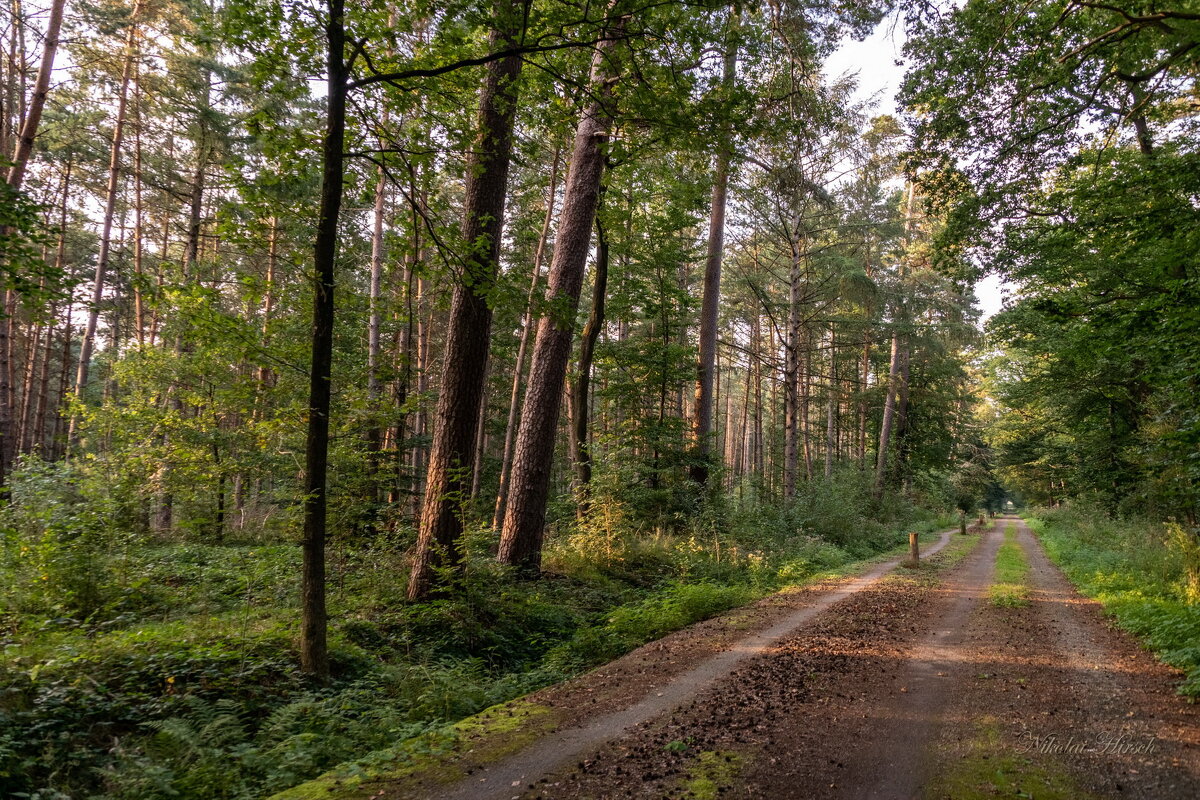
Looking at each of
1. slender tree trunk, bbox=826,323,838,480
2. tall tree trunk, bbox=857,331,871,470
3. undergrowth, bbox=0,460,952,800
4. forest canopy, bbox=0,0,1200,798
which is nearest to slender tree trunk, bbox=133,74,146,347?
forest canopy, bbox=0,0,1200,798

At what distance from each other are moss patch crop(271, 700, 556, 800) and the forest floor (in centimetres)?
1

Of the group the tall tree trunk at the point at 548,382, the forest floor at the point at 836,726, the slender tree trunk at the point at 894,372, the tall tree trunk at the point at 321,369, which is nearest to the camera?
the forest floor at the point at 836,726

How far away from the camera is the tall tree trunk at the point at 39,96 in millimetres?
9495

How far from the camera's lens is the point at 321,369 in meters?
4.56

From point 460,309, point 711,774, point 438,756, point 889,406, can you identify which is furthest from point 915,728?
point 889,406

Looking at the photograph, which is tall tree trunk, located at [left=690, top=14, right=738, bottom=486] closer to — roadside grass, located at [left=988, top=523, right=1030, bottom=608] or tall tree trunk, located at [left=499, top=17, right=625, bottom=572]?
tall tree trunk, located at [left=499, top=17, right=625, bottom=572]

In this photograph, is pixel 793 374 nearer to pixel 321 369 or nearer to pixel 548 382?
pixel 548 382

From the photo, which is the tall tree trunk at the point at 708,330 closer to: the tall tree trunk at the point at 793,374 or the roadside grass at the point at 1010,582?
the tall tree trunk at the point at 793,374

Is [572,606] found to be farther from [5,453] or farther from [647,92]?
[5,453]

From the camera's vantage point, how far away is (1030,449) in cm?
2986

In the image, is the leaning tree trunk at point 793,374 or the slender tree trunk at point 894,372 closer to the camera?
the leaning tree trunk at point 793,374

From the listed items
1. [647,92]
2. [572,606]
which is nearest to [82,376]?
[572,606]

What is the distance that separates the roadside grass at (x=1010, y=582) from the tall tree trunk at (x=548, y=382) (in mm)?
8197

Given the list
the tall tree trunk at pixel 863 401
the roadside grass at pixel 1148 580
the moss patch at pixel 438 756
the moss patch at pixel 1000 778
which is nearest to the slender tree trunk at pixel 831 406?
the tall tree trunk at pixel 863 401
